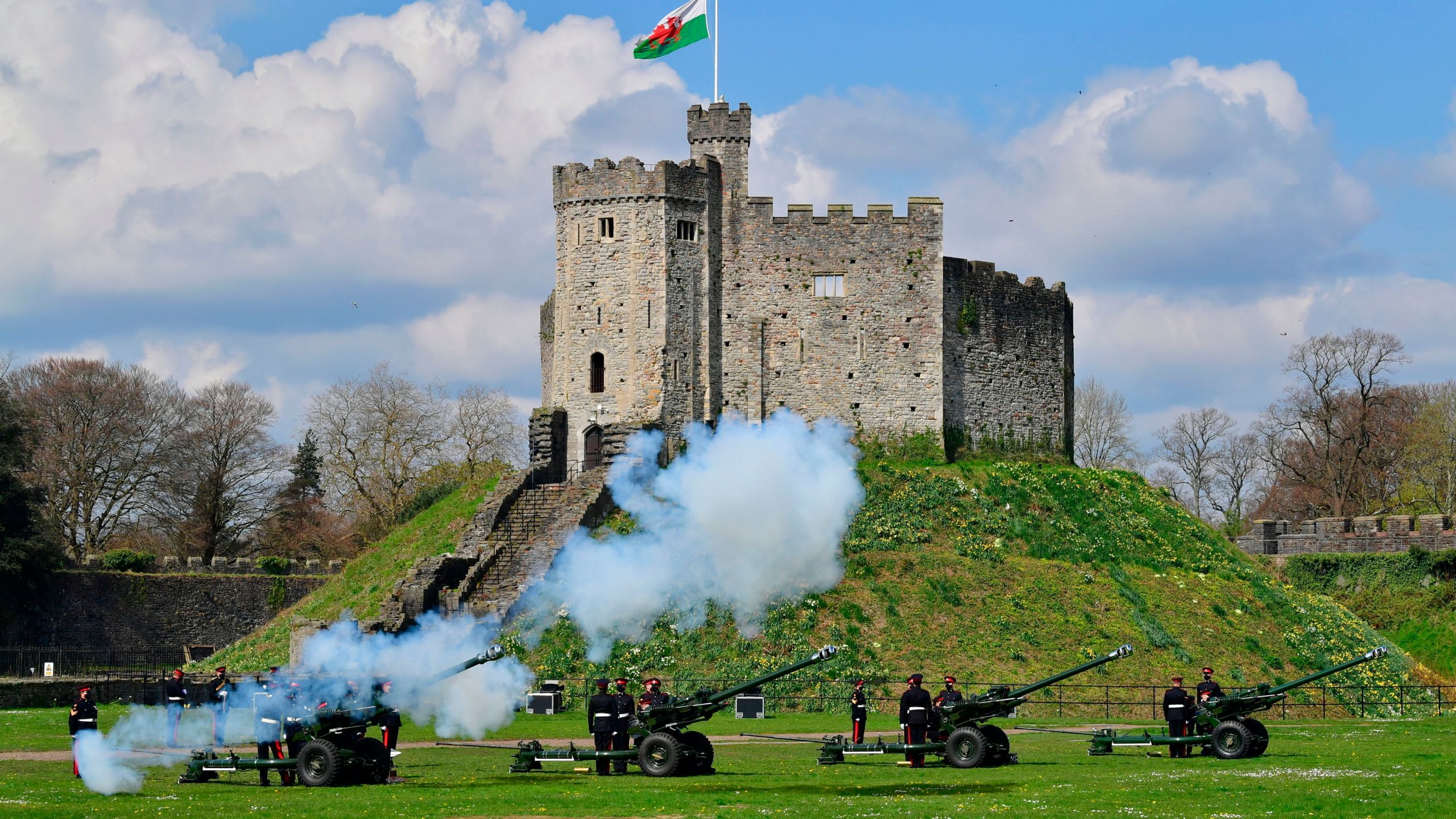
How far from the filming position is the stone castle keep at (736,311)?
175 feet

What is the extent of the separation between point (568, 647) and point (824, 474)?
10.6 m

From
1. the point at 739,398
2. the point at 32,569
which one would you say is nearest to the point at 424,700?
the point at 739,398

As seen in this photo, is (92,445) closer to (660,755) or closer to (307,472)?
(307,472)

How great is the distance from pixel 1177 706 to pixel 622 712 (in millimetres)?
10495

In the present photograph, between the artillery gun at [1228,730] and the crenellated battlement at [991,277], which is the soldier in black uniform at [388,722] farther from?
the crenellated battlement at [991,277]

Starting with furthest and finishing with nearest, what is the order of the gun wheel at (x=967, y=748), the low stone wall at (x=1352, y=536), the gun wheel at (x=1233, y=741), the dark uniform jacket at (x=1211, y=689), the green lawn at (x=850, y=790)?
the low stone wall at (x=1352, y=536) → the dark uniform jacket at (x=1211, y=689) → the gun wheel at (x=1233, y=741) → the gun wheel at (x=967, y=748) → the green lawn at (x=850, y=790)

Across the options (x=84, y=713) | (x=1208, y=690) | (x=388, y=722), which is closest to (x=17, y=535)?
(x=84, y=713)

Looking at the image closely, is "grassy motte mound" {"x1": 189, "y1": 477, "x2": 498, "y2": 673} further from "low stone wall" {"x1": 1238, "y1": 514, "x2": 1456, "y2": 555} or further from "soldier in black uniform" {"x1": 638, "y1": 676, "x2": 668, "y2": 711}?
"low stone wall" {"x1": 1238, "y1": 514, "x2": 1456, "y2": 555}

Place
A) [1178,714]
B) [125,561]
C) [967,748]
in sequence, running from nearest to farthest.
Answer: [967,748]
[1178,714]
[125,561]

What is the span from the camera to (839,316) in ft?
181

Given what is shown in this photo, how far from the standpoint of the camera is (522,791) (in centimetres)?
2420

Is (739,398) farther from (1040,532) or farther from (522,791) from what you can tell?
(522,791)

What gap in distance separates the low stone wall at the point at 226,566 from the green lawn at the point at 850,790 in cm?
4365

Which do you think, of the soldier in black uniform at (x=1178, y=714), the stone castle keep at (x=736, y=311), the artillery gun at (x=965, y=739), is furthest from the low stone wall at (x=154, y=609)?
the soldier in black uniform at (x=1178, y=714)
